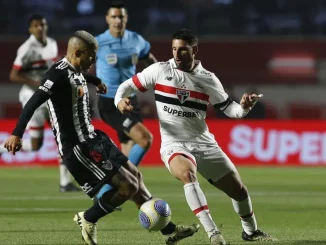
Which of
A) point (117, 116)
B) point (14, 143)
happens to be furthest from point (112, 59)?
point (14, 143)

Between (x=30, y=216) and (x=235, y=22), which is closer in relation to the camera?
(x=30, y=216)

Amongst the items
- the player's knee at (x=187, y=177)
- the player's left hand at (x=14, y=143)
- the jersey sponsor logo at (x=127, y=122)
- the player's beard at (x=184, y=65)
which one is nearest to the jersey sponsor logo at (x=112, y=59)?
the jersey sponsor logo at (x=127, y=122)

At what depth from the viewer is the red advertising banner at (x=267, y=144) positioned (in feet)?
61.8

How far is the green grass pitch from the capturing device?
8.24 meters

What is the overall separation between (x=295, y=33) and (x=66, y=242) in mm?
20673

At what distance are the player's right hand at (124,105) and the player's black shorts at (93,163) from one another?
364 millimetres

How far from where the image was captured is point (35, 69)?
13523 mm

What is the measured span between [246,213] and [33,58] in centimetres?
634

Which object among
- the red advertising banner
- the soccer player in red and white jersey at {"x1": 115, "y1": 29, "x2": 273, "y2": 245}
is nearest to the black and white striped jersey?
the soccer player in red and white jersey at {"x1": 115, "y1": 29, "x2": 273, "y2": 245}

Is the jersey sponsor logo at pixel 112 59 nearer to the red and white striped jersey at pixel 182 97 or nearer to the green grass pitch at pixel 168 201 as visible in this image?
the green grass pitch at pixel 168 201

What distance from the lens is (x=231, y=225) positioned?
930 centimetres

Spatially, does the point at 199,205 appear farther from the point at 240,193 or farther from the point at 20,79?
the point at 20,79

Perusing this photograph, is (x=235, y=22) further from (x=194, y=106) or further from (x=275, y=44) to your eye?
(x=194, y=106)

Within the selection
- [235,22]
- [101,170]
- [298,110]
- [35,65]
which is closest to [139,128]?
[35,65]
